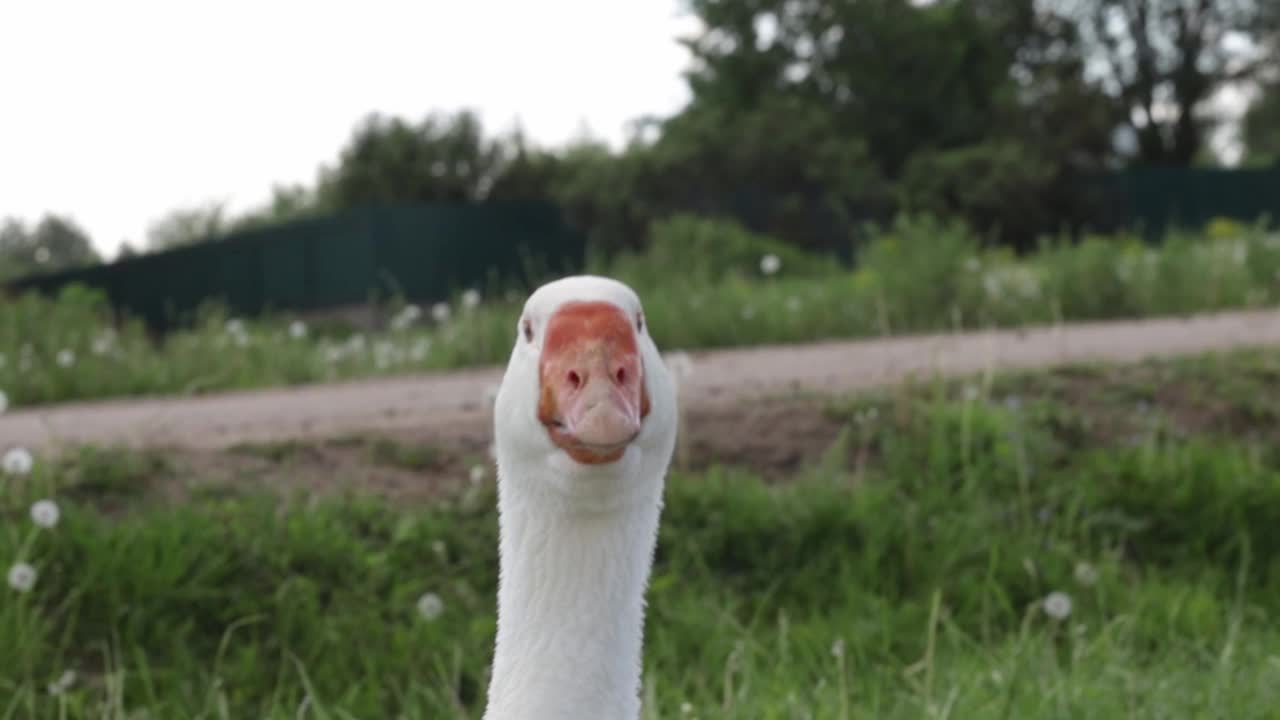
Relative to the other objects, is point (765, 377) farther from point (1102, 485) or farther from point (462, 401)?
point (1102, 485)

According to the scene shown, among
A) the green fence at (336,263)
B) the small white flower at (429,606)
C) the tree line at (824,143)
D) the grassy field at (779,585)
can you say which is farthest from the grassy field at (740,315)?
the tree line at (824,143)

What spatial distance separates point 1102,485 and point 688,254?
8.00m

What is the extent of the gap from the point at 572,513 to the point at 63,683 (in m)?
1.76

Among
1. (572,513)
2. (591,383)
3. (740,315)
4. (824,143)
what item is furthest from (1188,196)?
(591,383)

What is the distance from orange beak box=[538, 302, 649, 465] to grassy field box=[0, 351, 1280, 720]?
49.5 inches

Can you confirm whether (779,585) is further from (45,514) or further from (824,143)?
(824,143)

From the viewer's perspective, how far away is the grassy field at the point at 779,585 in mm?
2924

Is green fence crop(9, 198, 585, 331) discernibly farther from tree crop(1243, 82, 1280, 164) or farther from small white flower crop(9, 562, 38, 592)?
tree crop(1243, 82, 1280, 164)

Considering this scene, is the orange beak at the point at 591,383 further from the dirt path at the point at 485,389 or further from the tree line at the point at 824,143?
the tree line at the point at 824,143

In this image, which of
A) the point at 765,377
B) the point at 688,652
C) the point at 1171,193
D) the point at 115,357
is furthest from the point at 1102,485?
the point at 1171,193

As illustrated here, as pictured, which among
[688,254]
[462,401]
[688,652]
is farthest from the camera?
[688,254]

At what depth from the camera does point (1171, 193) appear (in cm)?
2172

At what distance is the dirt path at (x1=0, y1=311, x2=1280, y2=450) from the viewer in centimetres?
457

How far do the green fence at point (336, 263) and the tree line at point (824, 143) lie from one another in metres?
1.85
